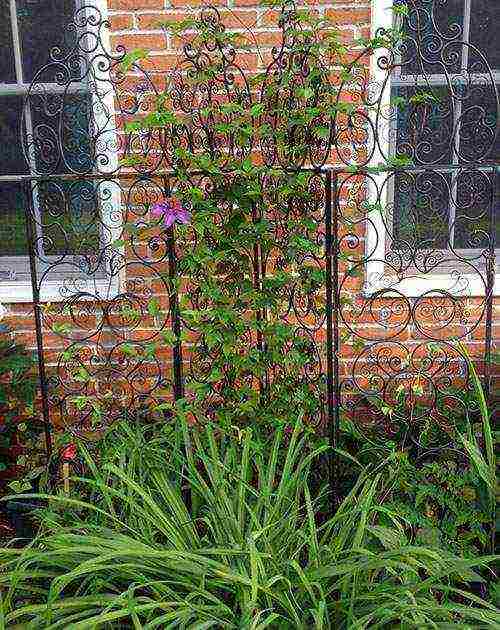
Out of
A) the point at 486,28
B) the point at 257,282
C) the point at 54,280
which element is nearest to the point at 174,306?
the point at 257,282

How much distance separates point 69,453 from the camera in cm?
Result: 281

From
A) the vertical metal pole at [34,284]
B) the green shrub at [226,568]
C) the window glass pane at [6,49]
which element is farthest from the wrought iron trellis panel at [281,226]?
the green shrub at [226,568]

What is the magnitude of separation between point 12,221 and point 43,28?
0.77m

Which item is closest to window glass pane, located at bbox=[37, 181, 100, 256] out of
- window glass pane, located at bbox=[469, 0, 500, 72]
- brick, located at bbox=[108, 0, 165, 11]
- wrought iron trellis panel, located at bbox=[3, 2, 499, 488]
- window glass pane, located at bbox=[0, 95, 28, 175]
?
wrought iron trellis panel, located at bbox=[3, 2, 499, 488]

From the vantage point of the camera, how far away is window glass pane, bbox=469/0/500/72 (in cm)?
307

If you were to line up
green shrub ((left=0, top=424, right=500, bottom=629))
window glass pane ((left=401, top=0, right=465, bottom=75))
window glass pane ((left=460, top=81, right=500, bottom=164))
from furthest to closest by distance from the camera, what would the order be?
window glass pane ((left=460, top=81, right=500, bottom=164)), window glass pane ((left=401, top=0, right=465, bottom=75)), green shrub ((left=0, top=424, right=500, bottom=629))

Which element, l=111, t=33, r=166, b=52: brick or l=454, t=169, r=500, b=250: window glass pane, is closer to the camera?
l=111, t=33, r=166, b=52: brick

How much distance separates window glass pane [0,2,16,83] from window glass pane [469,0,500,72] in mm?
1772

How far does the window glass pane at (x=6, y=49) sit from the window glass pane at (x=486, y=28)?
177 centimetres

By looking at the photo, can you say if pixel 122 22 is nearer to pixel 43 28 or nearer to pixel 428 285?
pixel 43 28

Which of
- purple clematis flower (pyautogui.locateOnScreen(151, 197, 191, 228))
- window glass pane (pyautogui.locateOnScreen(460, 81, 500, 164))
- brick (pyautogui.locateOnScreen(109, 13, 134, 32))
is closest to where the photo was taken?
purple clematis flower (pyautogui.locateOnScreen(151, 197, 191, 228))

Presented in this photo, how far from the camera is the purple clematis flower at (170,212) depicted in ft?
8.30

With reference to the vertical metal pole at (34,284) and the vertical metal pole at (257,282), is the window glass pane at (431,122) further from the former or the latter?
the vertical metal pole at (34,284)

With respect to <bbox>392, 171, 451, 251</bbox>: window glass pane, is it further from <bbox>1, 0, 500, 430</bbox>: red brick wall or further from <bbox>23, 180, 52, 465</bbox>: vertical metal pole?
<bbox>23, 180, 52, 465</bbox>: vertical metal pole
